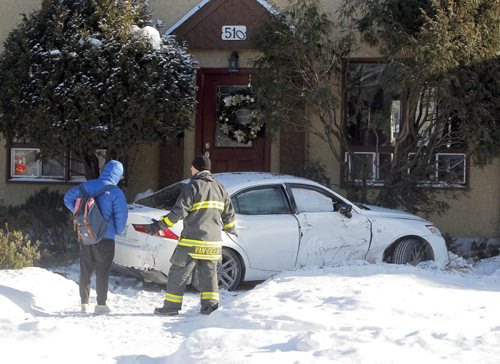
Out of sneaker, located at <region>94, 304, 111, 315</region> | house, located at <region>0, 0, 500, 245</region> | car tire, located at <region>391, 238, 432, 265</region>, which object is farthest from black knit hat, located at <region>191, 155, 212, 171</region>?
house, located at <region>0, 0, 500, 245</region>

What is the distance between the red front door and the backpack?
571cm

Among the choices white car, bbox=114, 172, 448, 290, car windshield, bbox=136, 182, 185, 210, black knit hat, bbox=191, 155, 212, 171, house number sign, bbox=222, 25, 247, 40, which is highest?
house number sign, bbox=222, 25, 247, 40

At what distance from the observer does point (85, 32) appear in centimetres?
1068

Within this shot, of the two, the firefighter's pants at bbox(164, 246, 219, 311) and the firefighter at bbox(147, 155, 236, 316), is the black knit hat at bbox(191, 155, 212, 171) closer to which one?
the firefighter at bbox(147, 155, 236, 316)

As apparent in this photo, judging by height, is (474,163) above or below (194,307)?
above

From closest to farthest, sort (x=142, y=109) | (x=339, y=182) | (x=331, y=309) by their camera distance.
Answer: (x=331, y=309), (x=142, y=109), (x=339, y=182)

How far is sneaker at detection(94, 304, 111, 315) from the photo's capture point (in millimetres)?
7324

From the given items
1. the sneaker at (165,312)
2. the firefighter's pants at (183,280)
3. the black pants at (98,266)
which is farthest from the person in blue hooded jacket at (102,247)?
the firefighter's pants at (183,280)

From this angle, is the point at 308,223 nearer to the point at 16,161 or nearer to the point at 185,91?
the point at 185,91

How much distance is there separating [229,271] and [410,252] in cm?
238

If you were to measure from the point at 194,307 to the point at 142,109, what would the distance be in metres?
3.54

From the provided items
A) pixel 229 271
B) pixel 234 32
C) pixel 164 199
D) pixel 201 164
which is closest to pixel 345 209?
pixel 229 271

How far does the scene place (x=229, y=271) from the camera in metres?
8.57

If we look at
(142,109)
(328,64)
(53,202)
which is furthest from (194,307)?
(328,64)
